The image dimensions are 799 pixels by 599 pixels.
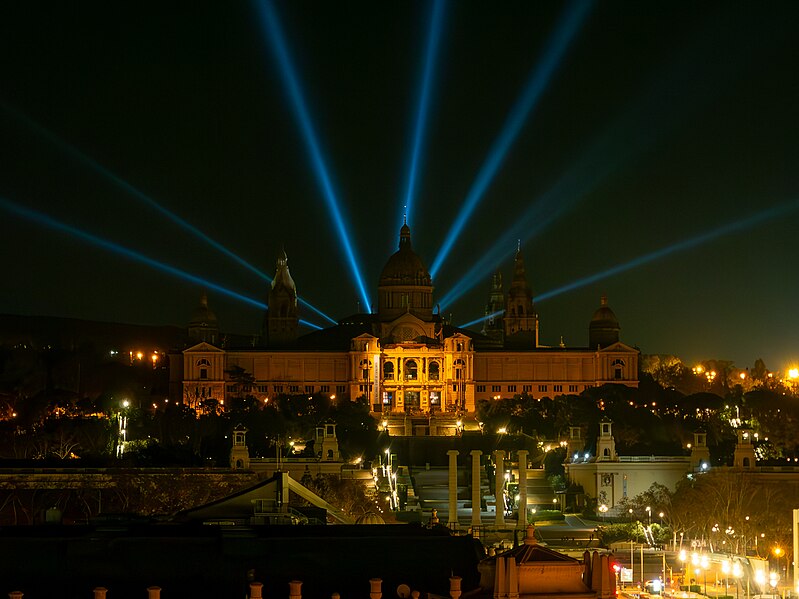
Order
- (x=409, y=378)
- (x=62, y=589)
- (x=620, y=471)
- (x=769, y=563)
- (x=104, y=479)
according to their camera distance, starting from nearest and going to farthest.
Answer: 1. (x=62, y=589)
2. (x=769, y=563)
3. (x=104, y=479)
4. (x=620, y=471)
5. (x=409, y=378)

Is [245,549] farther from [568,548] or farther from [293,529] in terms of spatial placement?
[568,548]

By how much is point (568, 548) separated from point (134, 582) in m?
47.7

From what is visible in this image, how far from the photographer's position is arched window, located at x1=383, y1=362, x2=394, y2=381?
194500 mm

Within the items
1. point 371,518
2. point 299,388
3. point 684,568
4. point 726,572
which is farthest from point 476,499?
point 299,388

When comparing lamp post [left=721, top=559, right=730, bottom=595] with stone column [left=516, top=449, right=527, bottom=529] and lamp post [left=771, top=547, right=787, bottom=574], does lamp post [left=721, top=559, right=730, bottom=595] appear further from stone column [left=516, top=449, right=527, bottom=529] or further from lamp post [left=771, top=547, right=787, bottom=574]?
stone column [left=516, top=449, right=527, bottom=529]

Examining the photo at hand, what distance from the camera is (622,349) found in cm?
19538

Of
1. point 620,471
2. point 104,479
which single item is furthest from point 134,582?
point 620,471

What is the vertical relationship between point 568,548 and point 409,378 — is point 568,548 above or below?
below

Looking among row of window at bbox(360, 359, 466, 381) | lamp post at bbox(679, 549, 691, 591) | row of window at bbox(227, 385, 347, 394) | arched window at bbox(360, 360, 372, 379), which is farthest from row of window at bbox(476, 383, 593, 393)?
lamp post at bbox(679, 549, 691, 591)

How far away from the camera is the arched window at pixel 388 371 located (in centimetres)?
19450

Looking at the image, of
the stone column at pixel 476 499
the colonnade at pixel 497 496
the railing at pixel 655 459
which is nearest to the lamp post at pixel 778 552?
the colonnade at pixel 497 496

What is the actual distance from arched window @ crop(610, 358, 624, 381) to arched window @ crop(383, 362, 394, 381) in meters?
20.6

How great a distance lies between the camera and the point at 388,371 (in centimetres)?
19525

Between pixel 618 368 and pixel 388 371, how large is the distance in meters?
21.6
